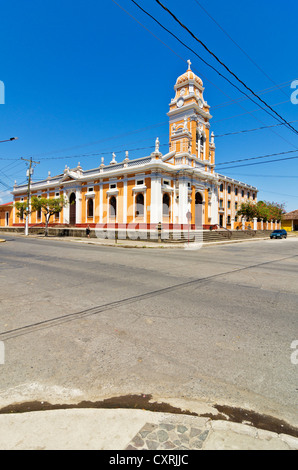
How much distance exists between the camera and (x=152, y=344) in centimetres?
354

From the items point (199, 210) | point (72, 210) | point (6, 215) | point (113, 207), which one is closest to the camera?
point (113, 207)

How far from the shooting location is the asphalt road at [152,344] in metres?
2.56

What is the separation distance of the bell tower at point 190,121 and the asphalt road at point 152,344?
26028 millimetres

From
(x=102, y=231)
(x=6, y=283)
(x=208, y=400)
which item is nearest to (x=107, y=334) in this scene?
(x=208, y=400)

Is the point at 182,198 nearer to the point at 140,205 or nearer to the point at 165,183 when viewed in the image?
the point at 165,183

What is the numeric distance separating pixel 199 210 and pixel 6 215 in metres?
41.6

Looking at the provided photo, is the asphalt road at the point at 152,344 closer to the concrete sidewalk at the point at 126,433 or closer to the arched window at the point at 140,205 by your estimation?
the concrete sidewalk at the point at 126,433

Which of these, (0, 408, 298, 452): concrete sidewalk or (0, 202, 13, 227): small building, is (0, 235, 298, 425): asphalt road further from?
(0, 202, 13, 227): small building

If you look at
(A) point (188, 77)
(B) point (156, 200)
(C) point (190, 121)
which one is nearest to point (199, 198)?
(B) point (156, 200)

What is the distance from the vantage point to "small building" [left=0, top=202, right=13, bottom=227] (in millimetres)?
49972

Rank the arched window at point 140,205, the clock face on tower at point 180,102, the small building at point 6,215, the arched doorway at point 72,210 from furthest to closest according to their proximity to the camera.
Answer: the small building at point 6,215 → the arched doorway at point 72,210 → the clock face on tower at point 180,102 → the arched window at point 140,205

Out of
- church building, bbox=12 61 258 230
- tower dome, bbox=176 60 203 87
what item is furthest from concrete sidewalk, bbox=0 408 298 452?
tower dome, bbox=176 60 203 87

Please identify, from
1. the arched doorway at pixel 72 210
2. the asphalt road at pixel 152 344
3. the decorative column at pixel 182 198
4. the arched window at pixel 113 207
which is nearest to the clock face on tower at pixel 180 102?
the decorative column at pixel 182 198

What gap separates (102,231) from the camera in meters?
31.0
